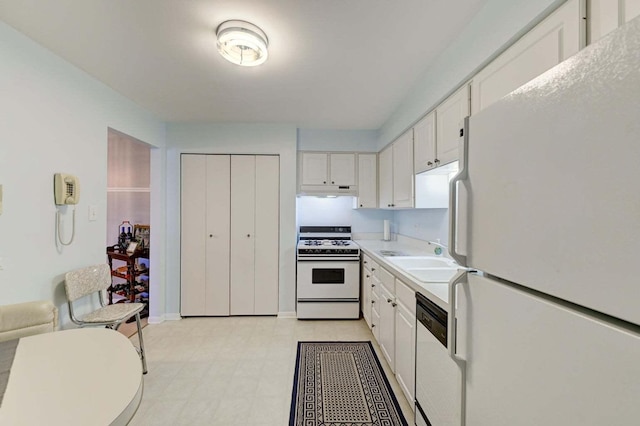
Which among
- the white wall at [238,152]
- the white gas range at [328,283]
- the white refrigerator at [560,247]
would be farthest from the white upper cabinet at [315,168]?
the white refrigerator at [560,247]

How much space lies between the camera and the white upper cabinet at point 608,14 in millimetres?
782

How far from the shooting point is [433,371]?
1.42 meters

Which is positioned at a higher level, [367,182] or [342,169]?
[342,169]

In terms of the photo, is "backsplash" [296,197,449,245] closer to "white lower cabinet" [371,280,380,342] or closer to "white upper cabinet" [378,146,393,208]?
"white upper cabinet" [378,146,393,208]

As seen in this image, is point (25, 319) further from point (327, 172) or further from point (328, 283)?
point (327, 172)

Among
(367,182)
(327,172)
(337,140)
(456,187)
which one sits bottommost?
(456,187)

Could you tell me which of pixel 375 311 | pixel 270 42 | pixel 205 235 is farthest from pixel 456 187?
pixel 205 235

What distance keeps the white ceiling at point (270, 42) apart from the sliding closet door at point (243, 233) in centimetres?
86

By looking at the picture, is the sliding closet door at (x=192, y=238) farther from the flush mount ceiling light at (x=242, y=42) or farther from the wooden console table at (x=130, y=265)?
the flush mount ceiling light at (x=242, y=42)

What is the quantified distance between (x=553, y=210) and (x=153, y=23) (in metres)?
2.09

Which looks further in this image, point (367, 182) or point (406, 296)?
point (367, 182)

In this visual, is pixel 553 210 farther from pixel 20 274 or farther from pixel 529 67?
pixel 20 274

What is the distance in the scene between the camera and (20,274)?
1685mm

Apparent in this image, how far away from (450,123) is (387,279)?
4.18 feet
